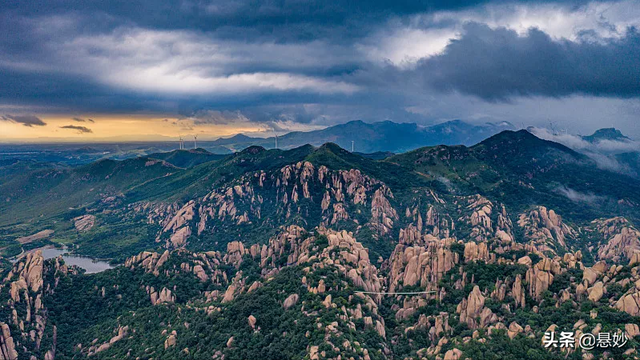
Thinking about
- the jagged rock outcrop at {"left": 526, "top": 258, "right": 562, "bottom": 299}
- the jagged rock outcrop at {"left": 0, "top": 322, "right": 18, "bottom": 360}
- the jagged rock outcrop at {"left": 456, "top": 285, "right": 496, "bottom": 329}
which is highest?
the jagged rock outcrop at {"left": 526, "top": 258, "right": 562, "bottom": 299}

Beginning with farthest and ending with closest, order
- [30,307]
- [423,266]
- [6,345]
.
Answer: [30,307], [423,266], [6,345]

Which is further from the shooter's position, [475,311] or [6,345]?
[6,345]

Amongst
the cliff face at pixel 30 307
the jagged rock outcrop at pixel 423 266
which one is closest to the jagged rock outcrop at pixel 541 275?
the jagged rock outcrop at pixel 423 266

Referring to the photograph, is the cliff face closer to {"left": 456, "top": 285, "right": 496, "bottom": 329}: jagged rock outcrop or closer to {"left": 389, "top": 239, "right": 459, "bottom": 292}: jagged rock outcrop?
{"left": 389, "top": 239, "right": 459, "bottom": 292}: jagged rock outcrop

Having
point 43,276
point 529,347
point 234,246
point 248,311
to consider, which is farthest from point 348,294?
point 43,276

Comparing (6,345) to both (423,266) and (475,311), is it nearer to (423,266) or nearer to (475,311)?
(423,266)

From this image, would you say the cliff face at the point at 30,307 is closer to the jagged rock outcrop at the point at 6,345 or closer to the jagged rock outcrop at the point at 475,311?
the jagged rock outcrop at the point at 6,345

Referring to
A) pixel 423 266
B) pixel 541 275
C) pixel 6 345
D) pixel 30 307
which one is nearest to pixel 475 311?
pixel 541 275

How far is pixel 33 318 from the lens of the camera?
12312cm

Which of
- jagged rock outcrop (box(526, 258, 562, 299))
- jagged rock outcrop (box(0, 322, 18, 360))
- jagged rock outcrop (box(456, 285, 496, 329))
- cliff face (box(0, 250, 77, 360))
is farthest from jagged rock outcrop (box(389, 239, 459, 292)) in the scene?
jagged rock outcrop (box(0, 322, 18, 360))

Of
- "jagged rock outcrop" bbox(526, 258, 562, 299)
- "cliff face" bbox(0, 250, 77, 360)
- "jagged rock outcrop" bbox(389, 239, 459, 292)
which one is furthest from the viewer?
"jagged rock outcrop" bbox(389, 239, 459, 292)

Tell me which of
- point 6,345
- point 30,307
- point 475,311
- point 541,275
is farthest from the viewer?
point 30,307

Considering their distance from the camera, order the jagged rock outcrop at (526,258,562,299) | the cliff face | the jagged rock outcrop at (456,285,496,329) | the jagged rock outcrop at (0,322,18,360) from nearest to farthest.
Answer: the jagged rock outcrop at (456,285,496,329), the jagged rock outcrop at (526,258,562,299), the jagged rock outcrop at (0,322,18,360), the cliff face

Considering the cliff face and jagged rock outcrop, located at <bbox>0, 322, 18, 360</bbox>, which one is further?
the cliff face
